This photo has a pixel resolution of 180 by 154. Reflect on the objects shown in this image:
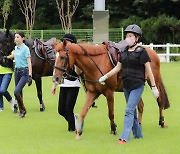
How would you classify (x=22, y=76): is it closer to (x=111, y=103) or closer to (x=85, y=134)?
(x=85, y=134)

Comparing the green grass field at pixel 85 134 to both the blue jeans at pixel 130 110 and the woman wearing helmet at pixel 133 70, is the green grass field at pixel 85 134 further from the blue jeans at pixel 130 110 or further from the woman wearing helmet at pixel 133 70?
the woman wearing helmet at pixel 133 70

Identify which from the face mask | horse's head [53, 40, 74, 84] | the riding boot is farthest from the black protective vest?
the riding boot

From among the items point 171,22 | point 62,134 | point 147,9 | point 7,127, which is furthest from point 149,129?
point 147,9

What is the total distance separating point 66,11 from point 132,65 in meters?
38.2

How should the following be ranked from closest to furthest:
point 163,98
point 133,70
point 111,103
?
point 133,70 < point 111,103 < point 163,98

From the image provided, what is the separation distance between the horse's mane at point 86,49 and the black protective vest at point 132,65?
0.82m

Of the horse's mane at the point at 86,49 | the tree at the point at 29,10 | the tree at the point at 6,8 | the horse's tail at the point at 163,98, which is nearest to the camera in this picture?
the horse's mane at the point at 86,49

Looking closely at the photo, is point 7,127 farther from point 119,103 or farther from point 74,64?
point 119,103

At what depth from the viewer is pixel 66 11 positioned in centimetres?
4562

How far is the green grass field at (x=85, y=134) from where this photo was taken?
25.8 ft

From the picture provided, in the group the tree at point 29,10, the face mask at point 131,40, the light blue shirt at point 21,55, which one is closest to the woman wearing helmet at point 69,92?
the face mask at point 131,40

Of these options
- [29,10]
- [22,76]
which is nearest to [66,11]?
[29,10]

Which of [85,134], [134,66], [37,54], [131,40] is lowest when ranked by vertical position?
[85,134]

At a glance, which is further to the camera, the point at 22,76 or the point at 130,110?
the point at 22,76
